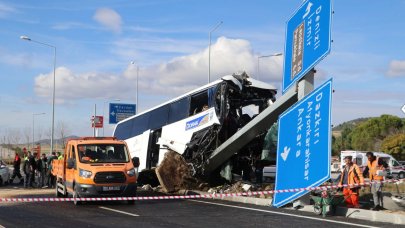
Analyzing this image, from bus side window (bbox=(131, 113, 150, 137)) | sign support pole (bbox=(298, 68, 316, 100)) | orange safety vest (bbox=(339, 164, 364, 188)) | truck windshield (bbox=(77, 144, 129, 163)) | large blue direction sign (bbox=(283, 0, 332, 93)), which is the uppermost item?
large blue direction sign (bbox=(283, 0, 332, 93))

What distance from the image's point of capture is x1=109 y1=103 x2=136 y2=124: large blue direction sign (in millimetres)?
44022

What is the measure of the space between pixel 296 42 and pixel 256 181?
7382 millimetres

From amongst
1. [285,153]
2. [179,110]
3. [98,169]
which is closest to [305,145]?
[285,153]

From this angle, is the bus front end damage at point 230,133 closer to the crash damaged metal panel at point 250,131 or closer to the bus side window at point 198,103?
the crash damaged metal panel at point 250,131

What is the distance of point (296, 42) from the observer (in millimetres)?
15039

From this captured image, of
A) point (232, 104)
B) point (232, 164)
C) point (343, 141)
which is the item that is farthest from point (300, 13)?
point (343, 141)

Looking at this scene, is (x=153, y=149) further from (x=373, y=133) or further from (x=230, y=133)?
(x=373, y=133)

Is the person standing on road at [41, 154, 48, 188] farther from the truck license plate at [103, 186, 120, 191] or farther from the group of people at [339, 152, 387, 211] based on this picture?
the group of people at [339, 152, 387, 211]

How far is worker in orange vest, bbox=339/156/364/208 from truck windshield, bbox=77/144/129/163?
6.76m

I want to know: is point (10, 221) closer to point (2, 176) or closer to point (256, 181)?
point (256, 181)

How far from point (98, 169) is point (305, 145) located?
6.15 meters

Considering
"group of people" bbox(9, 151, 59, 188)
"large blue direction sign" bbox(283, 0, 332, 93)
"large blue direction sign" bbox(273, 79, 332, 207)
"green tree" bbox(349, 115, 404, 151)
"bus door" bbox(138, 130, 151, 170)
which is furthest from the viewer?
"green tree" bbox(349, 115, 404, 151)

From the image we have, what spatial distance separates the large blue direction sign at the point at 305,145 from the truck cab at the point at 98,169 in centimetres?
457

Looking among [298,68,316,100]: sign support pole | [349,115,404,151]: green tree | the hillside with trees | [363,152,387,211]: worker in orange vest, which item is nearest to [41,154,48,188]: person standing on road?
[298,68,316,100]: sign support pole
